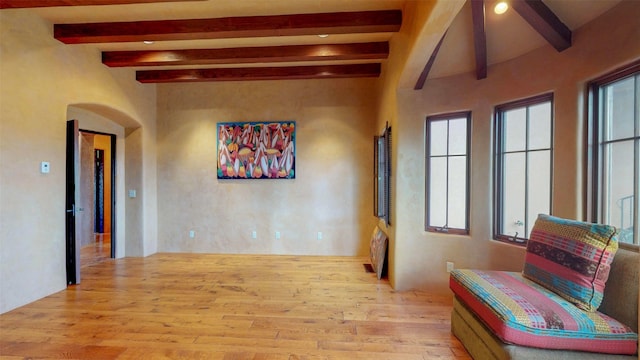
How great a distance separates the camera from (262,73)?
4.67 m

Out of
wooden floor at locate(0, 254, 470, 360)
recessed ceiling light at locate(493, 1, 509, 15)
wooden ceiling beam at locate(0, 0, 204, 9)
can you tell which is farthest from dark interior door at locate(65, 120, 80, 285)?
recessed ceiling light at locate(493, 1, 509, 15)

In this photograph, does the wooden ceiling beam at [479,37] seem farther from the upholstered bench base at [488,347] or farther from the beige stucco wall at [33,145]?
the beige stucco wall at [33,145]

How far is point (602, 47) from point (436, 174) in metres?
1.80

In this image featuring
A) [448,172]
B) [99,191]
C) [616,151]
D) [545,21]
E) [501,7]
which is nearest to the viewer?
[616,151]

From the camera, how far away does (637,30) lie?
1.95 metres

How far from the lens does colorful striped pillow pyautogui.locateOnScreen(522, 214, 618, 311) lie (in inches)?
70.9

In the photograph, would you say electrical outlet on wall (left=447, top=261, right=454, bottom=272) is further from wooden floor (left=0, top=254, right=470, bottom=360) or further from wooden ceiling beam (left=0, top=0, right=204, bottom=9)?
wooden ceiling beam (left=0, top=0, right=204, bottom=9)

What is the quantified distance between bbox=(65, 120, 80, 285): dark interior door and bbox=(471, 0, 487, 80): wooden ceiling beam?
472 centimetres

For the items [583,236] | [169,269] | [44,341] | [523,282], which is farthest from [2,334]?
[583,236]

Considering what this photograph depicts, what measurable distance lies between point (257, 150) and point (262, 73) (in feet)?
4.26

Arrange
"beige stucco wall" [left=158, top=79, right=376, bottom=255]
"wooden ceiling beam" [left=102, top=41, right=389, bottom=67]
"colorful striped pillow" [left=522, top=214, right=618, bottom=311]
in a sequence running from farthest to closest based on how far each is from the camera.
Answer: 1. "beige stucco wall" [left=158, top=79, right=376, bottom=255]
2. "wooden ceiling beam" [left=102, top=41, right=389, bottom=67]
3. "colorful striped pillow" [left=522, top=214, right=618, bottom=311]

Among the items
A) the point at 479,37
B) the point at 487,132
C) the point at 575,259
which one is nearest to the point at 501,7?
the point at 479,37

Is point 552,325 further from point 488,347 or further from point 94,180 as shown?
point 94,180

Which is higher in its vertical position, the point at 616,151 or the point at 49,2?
the point at 49,2
